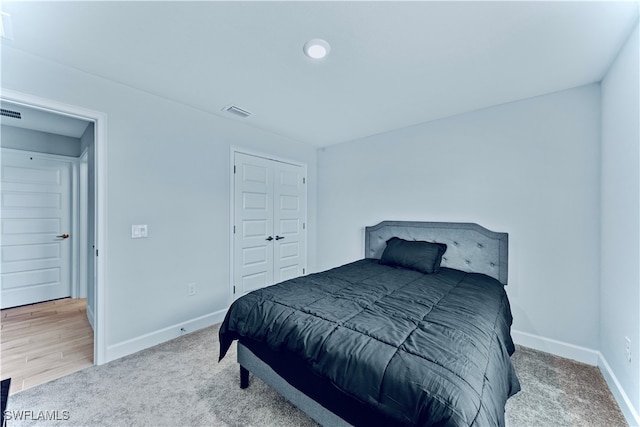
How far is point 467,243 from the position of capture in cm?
278

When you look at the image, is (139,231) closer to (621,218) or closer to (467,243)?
(467,243)

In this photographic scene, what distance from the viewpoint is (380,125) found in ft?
10.7

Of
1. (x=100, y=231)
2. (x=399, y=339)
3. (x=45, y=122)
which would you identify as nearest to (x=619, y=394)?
(x=399, y=339)

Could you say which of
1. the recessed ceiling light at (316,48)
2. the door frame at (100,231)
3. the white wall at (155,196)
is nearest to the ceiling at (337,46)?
the recessed ceiling light at (316,48)

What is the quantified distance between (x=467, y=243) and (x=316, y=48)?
7.84 ft

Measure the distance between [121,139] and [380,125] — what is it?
2.75m

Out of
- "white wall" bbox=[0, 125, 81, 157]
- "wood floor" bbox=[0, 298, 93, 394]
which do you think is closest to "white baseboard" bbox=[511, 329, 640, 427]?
"wood floor" bbox=[0, 298, 93, 394]

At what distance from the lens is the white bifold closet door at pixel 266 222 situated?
329cm

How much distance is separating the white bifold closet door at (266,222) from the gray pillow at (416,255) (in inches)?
60.9

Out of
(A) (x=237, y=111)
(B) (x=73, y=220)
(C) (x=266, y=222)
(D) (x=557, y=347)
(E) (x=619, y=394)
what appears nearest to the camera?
(E) (x=619, y=394)

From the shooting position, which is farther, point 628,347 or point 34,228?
point 34,228

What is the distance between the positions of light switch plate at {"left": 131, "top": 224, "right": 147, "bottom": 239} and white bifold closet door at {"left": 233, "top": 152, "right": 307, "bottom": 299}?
38.4 inches

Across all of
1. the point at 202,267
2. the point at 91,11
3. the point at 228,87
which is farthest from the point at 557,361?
the point at 91,11

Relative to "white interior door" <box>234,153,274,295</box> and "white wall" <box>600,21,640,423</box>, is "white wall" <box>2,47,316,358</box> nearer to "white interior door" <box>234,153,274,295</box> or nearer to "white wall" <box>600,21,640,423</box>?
"white interior door" <box>234,153,274,295</box>
